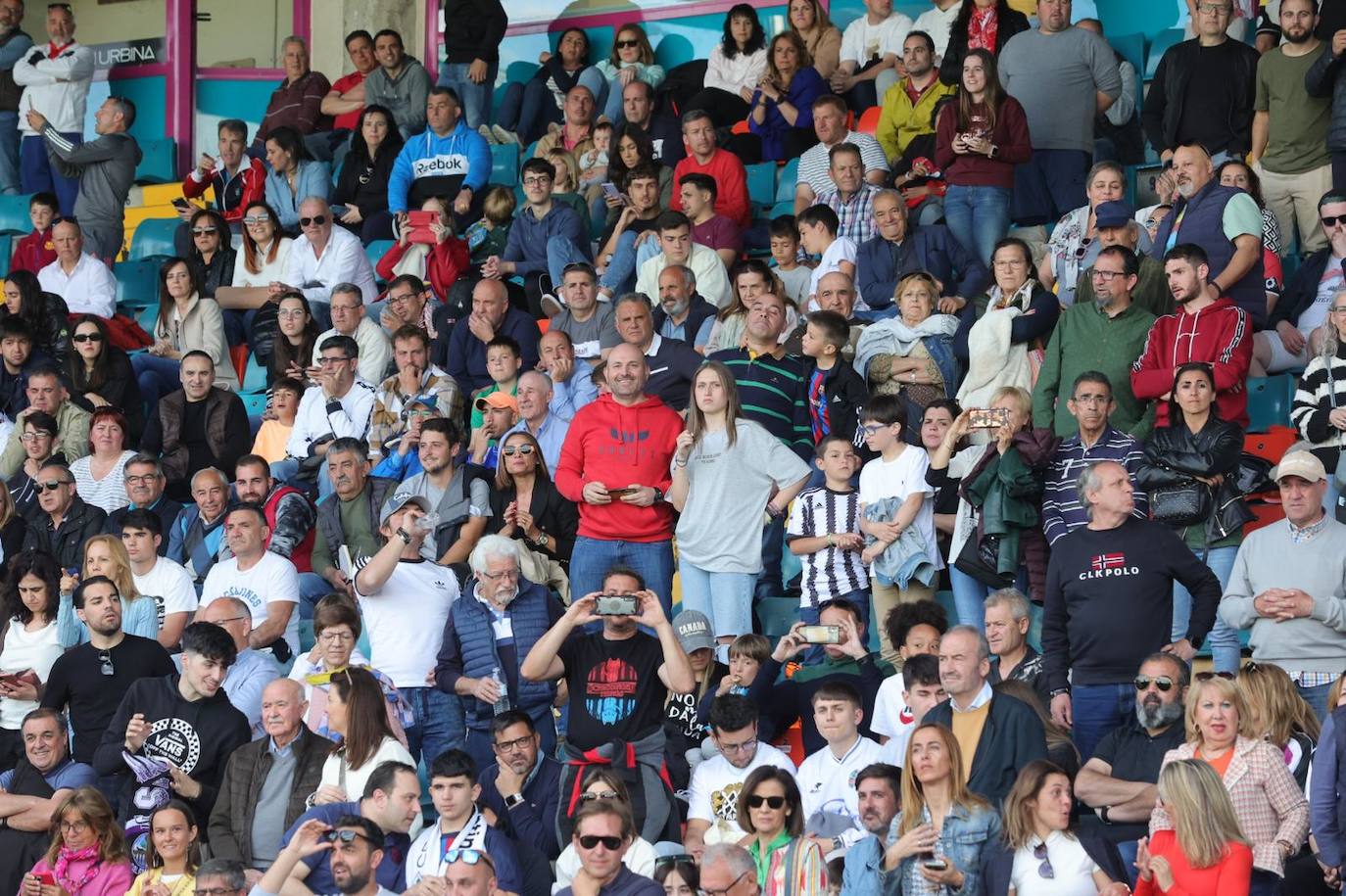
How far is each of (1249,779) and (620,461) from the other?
3.67m

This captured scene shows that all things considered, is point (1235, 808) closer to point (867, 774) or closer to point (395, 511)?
point (867, 774)

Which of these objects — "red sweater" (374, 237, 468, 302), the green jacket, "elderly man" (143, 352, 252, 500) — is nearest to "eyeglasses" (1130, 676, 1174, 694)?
the green jacket

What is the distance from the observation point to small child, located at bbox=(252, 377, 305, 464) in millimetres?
12094

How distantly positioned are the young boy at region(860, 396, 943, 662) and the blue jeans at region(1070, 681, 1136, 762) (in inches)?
39.6

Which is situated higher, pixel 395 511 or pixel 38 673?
pixel 395 511

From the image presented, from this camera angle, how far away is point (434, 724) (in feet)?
31.3

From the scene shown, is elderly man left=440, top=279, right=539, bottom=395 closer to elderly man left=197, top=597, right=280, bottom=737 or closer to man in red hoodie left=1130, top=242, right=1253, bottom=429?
elderly man left=197, top=597, right=280, bottom=737

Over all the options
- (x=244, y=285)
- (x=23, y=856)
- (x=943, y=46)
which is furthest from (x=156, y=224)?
(x=23, y=856)

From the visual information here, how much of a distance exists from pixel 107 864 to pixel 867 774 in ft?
10.4

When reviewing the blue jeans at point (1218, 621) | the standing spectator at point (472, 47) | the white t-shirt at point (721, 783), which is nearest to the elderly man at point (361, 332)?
the standing spectator at point (472, 47)

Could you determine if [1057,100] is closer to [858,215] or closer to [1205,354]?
[858,215]

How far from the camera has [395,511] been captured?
1015 cm

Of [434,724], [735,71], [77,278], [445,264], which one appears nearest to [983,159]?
[735,71]

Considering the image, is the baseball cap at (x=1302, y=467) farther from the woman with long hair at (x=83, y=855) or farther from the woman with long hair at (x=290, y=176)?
the woman with long hair at (x=290, y=176)
